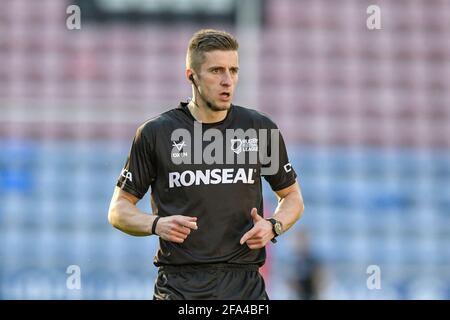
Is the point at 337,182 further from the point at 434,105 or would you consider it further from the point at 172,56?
the point at 172,56

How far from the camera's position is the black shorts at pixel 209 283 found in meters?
4.86

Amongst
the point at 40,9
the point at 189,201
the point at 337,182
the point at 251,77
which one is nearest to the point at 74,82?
the point at 40,9

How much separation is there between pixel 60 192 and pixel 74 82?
161cm

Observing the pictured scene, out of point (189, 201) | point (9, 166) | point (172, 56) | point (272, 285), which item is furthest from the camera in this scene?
point (172, 56)

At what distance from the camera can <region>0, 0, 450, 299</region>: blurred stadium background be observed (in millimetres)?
13086

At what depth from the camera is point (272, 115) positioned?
1370 cm

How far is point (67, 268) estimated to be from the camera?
1245 cm

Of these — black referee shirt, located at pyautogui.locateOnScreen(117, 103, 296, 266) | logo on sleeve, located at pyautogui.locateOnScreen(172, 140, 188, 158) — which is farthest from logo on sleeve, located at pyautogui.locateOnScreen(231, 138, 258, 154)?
logo on sleeve, located at pyautogui.locateOnScreen(172, 140, 188, 158)

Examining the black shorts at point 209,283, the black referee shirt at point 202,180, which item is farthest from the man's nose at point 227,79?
the black shorts at point 209,283

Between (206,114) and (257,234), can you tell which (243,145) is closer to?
(206,114)

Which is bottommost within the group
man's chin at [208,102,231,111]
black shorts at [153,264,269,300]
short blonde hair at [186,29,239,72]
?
black shorts at [153,264,269,300]

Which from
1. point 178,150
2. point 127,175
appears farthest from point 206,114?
point 127,175

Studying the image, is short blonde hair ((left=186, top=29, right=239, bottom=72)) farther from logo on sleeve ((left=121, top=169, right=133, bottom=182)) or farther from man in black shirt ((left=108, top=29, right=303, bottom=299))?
logo on sleeve ((left=121, top=169, right=133, bottom=182))

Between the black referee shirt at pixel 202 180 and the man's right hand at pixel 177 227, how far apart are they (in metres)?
0.18
